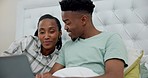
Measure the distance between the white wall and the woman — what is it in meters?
0.95

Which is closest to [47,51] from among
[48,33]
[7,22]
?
[48,33]

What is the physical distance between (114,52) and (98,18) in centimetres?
97

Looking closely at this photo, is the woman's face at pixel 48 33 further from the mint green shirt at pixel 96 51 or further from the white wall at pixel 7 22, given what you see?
the white wall at pixel 7 22

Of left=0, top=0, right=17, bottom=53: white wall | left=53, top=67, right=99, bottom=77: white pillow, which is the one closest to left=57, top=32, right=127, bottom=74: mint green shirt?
left=53, top=67, right=99, bottom=77: white pillow

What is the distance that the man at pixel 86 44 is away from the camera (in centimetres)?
124

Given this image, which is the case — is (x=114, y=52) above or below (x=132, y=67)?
above

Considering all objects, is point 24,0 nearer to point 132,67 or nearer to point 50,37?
point 50,37

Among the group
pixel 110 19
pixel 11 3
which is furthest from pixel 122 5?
pixel 11 3

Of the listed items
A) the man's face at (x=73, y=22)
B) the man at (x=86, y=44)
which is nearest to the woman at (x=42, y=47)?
the man at (x=86, y=44)

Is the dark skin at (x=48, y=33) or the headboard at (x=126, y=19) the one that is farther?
the headboard at (x=126, y=19)

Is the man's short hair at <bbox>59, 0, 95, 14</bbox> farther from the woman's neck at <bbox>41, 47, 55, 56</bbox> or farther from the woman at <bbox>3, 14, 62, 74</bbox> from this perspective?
the woman's neck at <bbox>41, 47, 55, 56</bbox>

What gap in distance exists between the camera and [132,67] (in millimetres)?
1395

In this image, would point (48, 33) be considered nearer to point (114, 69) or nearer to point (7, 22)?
point (114, 69)

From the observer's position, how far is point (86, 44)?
1363mm
